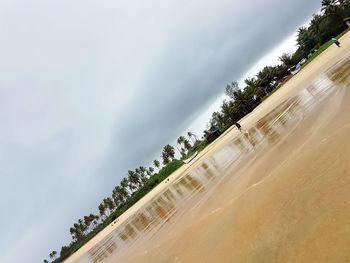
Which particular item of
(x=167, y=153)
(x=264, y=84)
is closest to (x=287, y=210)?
(x=264, y=84)

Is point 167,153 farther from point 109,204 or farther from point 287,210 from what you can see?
point 287,210

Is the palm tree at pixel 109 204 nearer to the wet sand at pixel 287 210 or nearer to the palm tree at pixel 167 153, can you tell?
the palm tree at pixel 167 153

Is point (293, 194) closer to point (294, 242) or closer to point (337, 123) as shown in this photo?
point (294, 242)

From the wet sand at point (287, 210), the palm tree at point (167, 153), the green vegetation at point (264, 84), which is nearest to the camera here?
the wet sand at point (287, 210)

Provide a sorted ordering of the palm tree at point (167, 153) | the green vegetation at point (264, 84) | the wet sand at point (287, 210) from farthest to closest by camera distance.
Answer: the palm tree at point (167, 153)
the green vegetation at point (264, 84)
the wet sand at point (287, 210)

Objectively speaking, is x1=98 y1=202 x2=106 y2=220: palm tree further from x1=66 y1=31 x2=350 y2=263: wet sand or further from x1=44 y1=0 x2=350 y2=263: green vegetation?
x1=66 y1=31 x2=350 y2=263: wet sand

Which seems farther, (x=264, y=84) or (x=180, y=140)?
(x=180, y=140)

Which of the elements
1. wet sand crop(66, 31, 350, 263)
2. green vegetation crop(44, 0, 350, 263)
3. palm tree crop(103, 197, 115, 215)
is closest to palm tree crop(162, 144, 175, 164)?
green vegetation crop(44, 0, 350, 263)

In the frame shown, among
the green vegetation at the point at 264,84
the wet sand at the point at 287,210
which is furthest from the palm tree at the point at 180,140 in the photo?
the wet sand at the point at 287,210

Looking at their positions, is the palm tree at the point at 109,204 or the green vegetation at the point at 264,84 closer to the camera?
the green vegetation at the point at 264,84

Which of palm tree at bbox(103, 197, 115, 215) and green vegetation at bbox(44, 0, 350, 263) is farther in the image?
palm tree at bbox(103, 197, 115, 215)

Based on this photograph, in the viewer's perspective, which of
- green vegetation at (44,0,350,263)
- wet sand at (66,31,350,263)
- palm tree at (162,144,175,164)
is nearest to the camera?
wet sand at (66,31,350,263)

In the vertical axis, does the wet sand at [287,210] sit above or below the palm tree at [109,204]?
below

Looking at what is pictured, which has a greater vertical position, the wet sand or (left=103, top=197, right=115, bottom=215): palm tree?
(left=103, top=197, right=115, bottom=215): palm tree
